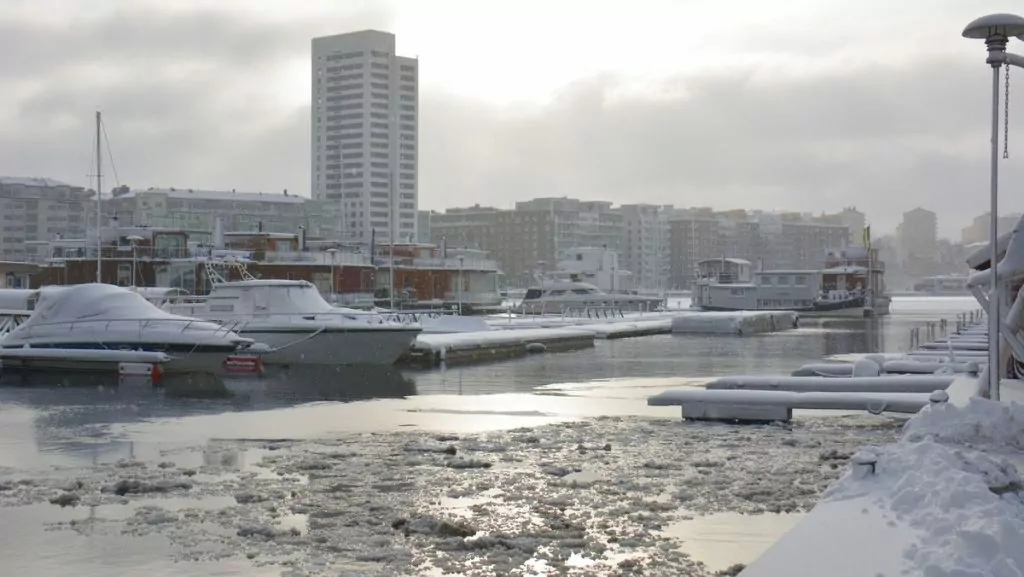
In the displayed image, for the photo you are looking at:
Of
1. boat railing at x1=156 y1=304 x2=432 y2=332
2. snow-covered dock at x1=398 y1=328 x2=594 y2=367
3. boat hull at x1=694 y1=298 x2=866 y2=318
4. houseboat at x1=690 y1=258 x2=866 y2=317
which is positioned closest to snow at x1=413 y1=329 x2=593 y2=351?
snow-covered dock at x1=398 y1=328 x2=594 y2=367

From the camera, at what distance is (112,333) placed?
100ft

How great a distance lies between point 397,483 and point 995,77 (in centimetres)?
796

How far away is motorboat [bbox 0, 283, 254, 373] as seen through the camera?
1171 inches

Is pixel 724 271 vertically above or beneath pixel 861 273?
above

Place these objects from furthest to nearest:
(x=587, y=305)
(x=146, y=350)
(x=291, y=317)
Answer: (x=587, y=305) → (x=291, y=317) → (x=146, y=350)

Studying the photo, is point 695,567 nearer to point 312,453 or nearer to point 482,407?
point 312,453

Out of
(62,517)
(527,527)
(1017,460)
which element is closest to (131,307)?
(62,517)

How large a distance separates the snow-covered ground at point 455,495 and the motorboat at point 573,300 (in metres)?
62.9

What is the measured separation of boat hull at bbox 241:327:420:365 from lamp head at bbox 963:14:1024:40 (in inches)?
944

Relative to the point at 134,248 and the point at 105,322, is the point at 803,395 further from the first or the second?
the point at 134,248

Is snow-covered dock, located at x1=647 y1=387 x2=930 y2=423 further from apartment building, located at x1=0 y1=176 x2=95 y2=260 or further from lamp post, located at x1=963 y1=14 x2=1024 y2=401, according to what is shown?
apartment building, located at x1=0 y1=176 x2=95 y2=260

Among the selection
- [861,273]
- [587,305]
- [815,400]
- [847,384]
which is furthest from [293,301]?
[861,273]

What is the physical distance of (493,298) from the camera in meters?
89.8

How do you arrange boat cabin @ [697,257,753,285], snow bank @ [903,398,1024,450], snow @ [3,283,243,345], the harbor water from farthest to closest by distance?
1. boat cabin @ [697,257,753,285]
2. snow @ [3,283,243,345]
3. snow bank @ [903,398,1024,450]
4. the harbor water
